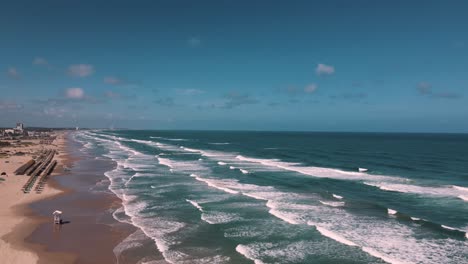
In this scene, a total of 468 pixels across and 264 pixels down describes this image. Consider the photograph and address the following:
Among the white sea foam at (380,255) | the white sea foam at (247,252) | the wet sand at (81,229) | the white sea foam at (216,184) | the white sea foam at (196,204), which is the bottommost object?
the wet sand at (81,229)

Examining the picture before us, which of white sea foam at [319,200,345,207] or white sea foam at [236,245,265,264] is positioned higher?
white sea foam at [319,200,345,207]

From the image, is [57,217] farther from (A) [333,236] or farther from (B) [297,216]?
(A) [333,236]

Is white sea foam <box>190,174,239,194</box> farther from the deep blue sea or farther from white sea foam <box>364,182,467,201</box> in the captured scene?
white sea foam <box>364,182,467,201</box>

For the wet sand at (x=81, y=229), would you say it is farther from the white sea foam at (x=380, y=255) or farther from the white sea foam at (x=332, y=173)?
the white sea foam at (x=332, y=173)

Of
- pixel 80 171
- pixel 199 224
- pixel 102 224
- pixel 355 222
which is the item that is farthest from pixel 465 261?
pixel 80 171

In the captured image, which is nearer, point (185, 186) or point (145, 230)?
point (145, 230)

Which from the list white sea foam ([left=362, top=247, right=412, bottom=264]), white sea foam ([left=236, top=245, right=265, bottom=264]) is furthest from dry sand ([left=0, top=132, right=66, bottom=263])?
white sea foam ([left=362, top=247, right=412, bottom=264])

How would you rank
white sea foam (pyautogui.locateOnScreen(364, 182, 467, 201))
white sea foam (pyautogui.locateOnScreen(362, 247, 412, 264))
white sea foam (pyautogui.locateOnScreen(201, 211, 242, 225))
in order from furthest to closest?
1. white sea foam (pyautogui.locateOnScreen(364, 182, 467, 201))
2. white sea foam (pyautogui.locateOnScreen(201, 211, 242, 225))
3. white sea foam (pyautogui.locateOnScreen(362, 247, 412, 264))

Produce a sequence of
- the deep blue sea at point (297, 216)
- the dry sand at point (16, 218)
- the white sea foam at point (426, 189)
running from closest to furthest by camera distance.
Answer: the dry sand at point (16, 218)
the deep blue sea at point (297, 216)
the white sea foam at point (426, 189)

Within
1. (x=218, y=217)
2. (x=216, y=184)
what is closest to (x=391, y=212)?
(x=218, y=217)

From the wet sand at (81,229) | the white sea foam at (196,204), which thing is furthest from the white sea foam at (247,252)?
the white sea foam at (196,204)

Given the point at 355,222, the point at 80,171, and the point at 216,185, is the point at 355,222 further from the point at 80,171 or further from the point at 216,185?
the point at 80,171
